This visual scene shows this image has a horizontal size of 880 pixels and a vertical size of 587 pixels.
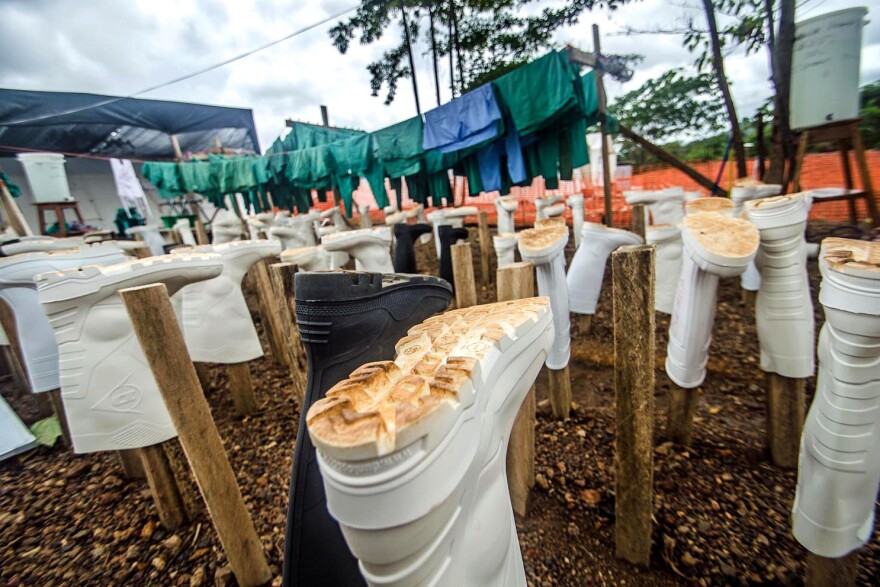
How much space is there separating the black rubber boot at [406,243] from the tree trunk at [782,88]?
3827 mm

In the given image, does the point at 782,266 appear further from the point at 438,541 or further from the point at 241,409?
the point at 241,409

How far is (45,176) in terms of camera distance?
21.3ft

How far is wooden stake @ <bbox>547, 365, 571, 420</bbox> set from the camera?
89.2 inches

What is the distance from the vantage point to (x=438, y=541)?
0.53 m

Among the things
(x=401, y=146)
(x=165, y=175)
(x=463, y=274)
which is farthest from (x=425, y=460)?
(x=165, y=175)

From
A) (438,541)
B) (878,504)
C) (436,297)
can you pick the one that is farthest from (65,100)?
(878,504)

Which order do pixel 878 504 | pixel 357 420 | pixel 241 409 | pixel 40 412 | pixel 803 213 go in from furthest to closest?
pixel 40 412, pixel 241 409, pixel 878 504, pixel 803 213, pixel 357 420

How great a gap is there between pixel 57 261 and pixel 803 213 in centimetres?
418

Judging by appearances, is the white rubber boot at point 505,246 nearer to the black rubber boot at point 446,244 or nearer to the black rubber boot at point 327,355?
the black rubber boot at point 446,244

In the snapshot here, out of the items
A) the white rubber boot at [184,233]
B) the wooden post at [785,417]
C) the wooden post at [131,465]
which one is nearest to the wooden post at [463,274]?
the wooden post at [785,417]

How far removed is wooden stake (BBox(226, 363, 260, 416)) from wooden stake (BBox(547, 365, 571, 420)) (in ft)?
7.31

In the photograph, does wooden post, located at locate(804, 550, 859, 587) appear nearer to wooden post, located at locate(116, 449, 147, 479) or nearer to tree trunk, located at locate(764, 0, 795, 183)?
wooden post, located at locate(116, 449, 147, 479)

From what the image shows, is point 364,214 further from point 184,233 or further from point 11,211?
point 11,211

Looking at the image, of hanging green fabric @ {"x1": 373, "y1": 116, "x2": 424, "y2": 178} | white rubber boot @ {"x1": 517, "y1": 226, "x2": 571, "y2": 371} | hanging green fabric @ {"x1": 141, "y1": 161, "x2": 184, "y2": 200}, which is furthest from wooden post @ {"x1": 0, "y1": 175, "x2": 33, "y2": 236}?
white rubber boot @ {"x1": 517, "y1": 226, "x2": 571, "y2": 371}
